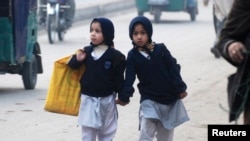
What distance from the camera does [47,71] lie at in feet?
49.2

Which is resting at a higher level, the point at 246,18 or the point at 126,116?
the point at 246,18

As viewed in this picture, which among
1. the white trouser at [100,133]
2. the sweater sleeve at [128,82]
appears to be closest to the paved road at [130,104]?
the sweater sleeve at [128,82]

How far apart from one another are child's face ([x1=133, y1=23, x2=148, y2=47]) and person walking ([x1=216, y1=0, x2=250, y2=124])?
2.44 metres

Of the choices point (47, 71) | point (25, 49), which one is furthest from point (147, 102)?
point (47, 71)

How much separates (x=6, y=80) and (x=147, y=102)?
285 inches

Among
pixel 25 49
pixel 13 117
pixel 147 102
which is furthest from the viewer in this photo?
pixel 25 49

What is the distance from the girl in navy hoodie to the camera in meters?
6.91

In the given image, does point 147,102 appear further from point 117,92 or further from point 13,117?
point 13,117

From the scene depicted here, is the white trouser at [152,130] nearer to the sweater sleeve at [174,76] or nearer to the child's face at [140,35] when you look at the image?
the sweater sleeve at [174,76]

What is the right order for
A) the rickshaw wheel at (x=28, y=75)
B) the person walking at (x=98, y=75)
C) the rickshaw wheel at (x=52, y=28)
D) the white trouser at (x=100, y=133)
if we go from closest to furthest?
1. the person walking at (x=98, y=75)
2. the white trouser at (x=100, y=133)
3. the rickshaw wheel at (x=28, y=75)
4. the rickshaw wheel at (x=52, y=28)

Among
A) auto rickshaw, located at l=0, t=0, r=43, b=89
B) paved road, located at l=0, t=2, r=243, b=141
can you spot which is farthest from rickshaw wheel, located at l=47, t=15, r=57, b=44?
auto rickshaw, located at l=0, t=0, r=43, b=89

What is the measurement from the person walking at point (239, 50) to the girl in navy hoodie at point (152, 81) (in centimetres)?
245

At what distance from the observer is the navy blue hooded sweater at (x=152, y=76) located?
6.91 meters

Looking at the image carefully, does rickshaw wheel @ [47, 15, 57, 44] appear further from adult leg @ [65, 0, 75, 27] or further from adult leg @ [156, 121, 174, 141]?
adult leg @ [156, 121, 174, 141]
